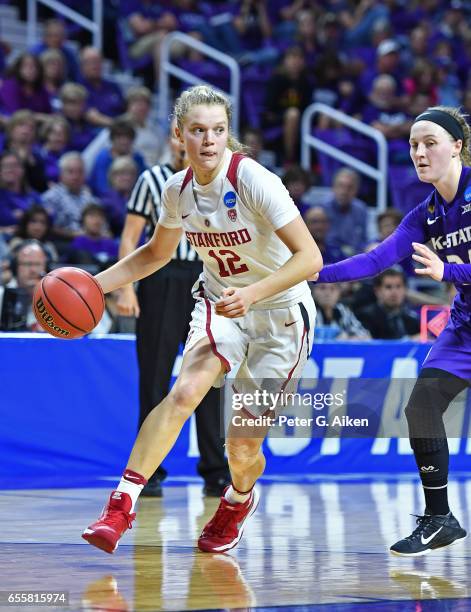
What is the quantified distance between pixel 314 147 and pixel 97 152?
2926 mm

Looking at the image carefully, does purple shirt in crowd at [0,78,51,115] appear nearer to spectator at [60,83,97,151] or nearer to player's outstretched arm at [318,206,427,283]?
spectator at [60,83,97,151]

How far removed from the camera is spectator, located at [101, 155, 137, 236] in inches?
429

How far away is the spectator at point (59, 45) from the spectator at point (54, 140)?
3.81 ft

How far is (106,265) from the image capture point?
8.59 meters

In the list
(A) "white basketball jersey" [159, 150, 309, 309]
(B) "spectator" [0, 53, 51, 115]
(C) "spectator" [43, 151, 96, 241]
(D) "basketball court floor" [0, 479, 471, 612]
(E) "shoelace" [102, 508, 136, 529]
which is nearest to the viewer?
(D) "basketball court floor" [0, 479, 471, 612]

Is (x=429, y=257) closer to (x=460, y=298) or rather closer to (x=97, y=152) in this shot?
(x=460, y=298)

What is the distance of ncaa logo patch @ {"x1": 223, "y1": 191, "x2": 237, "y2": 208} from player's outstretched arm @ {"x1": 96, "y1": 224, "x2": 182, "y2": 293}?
1.47 feet

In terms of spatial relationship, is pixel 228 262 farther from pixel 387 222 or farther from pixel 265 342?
pixel 387 222

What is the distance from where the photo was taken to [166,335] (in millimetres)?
7031

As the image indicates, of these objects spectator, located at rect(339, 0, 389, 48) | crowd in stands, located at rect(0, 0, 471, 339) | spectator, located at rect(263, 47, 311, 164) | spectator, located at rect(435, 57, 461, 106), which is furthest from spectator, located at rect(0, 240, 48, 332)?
spectator, located at rect(339, 0, 389, 48)

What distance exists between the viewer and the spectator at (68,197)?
10.6 meters

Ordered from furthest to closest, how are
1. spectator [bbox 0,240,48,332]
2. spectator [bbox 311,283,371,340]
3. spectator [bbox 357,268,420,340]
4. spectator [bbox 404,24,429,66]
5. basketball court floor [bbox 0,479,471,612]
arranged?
spectator [bbox 404,24,429,66], spectator [bbox 357,268,420,340], spectator [bbox 311,283,371,340], spectator [bbox 0,240,48,332], basketball court floor [bbox 0,479,471,612]

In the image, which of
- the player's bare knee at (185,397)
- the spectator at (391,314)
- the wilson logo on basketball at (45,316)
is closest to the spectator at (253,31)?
the spectator at (391,314)

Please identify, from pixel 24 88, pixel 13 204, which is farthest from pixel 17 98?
pixel 13 204
